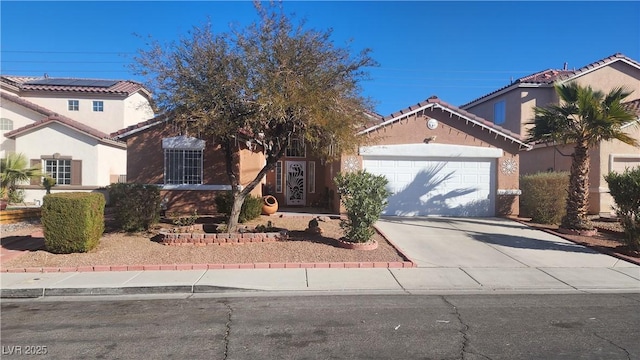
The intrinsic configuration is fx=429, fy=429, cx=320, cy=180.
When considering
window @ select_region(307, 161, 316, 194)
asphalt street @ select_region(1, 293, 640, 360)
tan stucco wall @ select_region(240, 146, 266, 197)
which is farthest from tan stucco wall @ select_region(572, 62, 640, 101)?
asphalt street @ select_region(1, 293, 640, 360)

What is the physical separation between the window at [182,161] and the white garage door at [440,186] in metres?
6.55

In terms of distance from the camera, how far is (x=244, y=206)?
13188mm

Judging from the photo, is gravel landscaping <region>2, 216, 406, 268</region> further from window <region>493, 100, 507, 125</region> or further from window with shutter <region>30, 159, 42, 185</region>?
window <region>493, 100, 507, 125</region>

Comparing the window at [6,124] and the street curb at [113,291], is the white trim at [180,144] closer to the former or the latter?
the street curb at [113,291]

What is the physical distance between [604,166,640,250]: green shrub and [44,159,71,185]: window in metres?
22.0

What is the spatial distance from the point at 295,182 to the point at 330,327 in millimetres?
13249

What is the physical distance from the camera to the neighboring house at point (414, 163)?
15.3 meters

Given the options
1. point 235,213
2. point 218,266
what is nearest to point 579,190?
point 235,213

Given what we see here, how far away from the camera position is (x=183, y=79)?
32.8ft

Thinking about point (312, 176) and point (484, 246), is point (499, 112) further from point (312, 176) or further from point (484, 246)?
point (484, 246)

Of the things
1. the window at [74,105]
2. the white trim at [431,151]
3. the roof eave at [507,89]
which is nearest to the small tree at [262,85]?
the white trim at [431,151]

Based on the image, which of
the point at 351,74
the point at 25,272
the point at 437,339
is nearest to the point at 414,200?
the point at 351,74

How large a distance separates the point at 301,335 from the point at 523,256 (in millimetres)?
7065

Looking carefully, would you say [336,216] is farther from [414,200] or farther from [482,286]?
[482,286]
